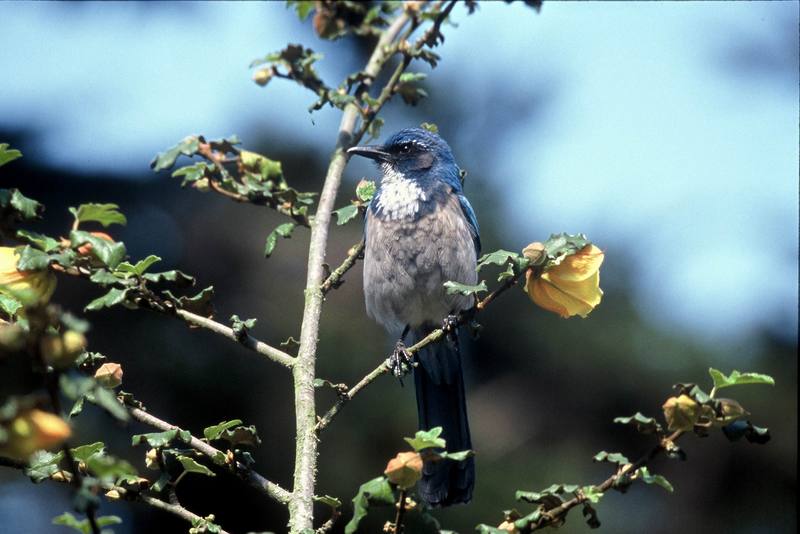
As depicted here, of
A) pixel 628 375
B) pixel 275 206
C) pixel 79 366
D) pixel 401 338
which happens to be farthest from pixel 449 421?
pixel 628 375

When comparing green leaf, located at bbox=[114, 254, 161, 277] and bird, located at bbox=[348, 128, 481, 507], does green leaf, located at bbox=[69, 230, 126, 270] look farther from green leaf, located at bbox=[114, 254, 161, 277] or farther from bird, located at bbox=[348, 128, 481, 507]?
bird, located at bbox=[348, 128, 481, 507]

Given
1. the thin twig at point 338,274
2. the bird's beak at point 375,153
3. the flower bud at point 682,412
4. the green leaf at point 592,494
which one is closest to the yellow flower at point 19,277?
the thin twig at point 338,274

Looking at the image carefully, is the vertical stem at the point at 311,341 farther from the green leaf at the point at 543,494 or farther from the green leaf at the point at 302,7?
the green leaf at the point at 543,494

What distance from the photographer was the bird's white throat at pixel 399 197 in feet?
14.1

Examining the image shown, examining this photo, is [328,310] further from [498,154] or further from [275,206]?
[275,206]

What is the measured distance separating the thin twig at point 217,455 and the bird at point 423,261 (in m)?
1.93

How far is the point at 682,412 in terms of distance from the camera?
6.10 feet

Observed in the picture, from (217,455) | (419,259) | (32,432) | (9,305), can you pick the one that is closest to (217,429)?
(217,455)

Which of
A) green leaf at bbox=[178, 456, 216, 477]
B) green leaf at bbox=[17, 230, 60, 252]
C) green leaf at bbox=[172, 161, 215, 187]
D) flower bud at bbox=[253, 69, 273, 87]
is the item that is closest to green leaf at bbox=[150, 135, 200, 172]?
green leaf at bbox=[172, 161, 215, 187]

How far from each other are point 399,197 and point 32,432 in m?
3.13

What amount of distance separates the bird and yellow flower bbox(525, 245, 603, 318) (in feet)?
5.91

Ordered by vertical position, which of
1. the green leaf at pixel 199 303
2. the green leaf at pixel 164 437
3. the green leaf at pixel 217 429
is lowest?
the green leaf at pixel 164 437

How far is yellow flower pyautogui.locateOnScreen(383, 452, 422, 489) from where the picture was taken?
5.57 feet

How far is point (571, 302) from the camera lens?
7.47 ft
